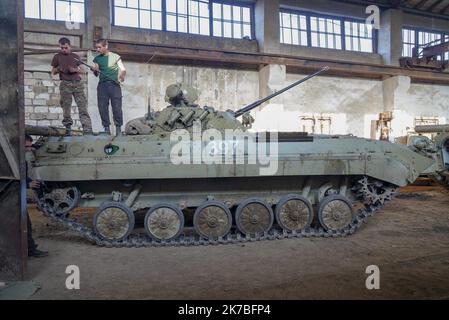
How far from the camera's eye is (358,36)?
60.5 feet

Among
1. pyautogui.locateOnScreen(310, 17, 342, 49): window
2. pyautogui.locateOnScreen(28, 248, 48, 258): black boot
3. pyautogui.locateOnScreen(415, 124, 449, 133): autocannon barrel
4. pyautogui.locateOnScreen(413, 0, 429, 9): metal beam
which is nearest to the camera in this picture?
pyautogui.locateOnScreen(28, 248, 48, 258): black boot

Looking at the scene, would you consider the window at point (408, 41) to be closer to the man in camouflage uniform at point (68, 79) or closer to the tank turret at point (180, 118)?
the tank turret at point (180, 118)

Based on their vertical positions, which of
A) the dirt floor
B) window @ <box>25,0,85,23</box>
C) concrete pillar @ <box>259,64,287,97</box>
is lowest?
the dirt floor

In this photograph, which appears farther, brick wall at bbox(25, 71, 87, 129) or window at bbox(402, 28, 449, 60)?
window at bbox(402, 28, 449, 60)

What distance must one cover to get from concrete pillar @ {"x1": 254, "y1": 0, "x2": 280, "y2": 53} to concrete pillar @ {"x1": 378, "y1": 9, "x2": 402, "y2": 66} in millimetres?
5358

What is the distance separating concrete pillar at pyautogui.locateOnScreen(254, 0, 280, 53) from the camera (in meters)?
15.7

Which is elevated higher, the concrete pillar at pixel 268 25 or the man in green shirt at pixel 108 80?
the concrete pillar at pixel 268 25

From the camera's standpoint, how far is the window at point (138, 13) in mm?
14281

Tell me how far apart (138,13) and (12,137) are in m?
10.7

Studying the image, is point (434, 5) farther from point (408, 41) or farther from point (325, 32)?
point (325, 32)

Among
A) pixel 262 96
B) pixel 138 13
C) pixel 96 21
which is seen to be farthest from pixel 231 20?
pixel 96 21

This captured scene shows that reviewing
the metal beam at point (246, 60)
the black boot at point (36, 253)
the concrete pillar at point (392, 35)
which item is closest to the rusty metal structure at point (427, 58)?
the metal beam at point (246, 60)

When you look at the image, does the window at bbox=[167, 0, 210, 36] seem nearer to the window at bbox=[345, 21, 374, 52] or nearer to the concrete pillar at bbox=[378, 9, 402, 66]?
the window at bbox=[345, 21, 374, 52]

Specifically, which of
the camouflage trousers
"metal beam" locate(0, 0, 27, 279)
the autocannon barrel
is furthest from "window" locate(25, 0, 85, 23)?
the autocannon barrel
